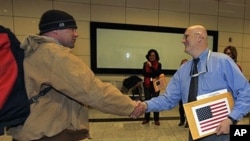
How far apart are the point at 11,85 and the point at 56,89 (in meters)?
0.21

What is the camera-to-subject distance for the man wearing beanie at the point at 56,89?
1179mm

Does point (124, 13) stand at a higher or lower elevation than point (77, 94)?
higher

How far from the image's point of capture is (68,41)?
138cm

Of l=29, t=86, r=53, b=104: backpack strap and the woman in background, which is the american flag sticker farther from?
the woman in background

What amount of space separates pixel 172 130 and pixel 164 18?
10.2 feet

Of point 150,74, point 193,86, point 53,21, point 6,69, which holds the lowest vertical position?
point 150,74

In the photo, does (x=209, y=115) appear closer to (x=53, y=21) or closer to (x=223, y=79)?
(x=223, y=79)

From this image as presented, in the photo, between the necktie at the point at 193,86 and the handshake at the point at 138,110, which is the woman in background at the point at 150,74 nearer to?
the handshake at the point at 138,110

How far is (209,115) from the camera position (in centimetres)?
153

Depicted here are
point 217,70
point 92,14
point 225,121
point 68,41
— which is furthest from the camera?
point 92,14

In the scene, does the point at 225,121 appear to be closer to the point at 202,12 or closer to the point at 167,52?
the point at 167,52

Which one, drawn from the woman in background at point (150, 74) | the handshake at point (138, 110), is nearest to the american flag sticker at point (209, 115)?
the handshake at point (138, 110)

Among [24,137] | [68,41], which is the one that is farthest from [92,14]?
[24,137]

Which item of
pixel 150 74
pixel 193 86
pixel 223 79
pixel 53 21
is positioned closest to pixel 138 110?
pixel 193 86
